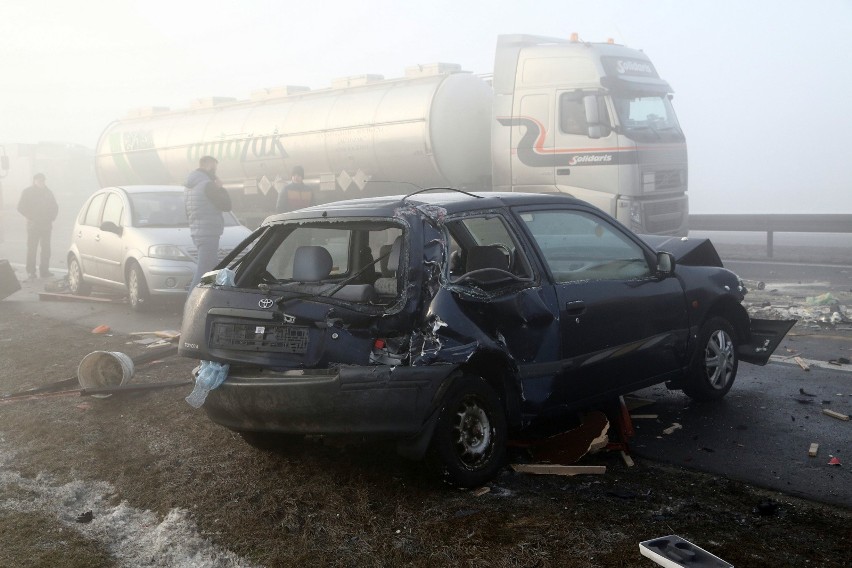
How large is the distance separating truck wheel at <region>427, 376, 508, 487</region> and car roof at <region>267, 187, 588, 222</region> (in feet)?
3.27

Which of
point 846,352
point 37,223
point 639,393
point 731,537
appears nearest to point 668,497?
point 731,537

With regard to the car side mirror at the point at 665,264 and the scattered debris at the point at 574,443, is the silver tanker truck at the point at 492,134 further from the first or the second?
the scattered debris at the point at 574,443

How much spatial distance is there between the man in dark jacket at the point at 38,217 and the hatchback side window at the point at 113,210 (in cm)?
411

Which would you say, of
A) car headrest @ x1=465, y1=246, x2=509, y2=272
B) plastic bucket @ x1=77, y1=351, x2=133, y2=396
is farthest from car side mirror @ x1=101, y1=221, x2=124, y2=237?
car headrest @ x1=465, y1=246, x2=509, y2=272

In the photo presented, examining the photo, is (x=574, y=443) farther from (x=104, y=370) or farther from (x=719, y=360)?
(x=104, y=370)

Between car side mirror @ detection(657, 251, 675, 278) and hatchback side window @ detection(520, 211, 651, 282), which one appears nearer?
hatchback side window @ detection(520, 211, 651, 282)

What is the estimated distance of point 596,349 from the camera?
541 centimetres

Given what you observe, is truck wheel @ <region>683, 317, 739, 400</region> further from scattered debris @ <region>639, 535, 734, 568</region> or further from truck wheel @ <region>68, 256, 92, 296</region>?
truck wheel @ <region>68, 256, 92, 296</region>

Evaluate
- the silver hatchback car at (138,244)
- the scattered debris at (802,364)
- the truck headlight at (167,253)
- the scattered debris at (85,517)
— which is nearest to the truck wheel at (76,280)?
the silver hatchback car at (138,244)

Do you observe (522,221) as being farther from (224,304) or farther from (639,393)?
(639,393)

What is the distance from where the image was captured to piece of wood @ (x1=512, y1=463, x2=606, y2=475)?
4.96 m

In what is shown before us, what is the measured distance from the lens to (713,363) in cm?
640

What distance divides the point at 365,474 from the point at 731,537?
6.36 feet

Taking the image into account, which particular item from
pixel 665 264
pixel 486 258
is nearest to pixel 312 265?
pixel 486 258
